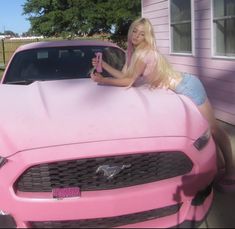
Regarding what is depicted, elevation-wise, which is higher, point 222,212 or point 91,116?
point 91,116

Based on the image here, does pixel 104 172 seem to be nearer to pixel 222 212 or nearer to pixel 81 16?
pixel 222 212

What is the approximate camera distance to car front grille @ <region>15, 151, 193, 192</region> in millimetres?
3109

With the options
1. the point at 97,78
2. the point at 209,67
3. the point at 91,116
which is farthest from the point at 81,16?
the point at 91,116

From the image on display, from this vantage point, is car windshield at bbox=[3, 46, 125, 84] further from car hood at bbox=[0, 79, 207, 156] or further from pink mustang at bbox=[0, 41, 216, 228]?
pink mustang at bbox=[0, 41, 216, 228]

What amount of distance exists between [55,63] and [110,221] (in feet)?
8.28

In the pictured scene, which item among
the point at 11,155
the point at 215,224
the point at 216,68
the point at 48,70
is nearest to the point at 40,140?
the point at 11,155

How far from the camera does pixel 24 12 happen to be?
2681 centimetres

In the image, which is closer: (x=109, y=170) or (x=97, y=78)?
(x=109, y=170)

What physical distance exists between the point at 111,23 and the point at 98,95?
19772 millimetres

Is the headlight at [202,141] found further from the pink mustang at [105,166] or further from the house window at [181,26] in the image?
the house window at [181,26]

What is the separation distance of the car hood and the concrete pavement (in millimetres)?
824

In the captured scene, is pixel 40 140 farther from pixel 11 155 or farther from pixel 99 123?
pixel 99 123

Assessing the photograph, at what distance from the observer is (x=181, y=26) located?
393 inches

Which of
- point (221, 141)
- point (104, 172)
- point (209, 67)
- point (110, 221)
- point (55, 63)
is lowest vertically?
point (110, 221)
